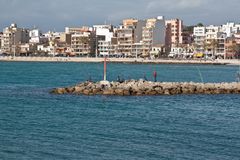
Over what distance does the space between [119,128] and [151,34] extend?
117m

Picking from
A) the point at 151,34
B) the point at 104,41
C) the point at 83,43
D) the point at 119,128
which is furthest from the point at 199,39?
the point at 119,128

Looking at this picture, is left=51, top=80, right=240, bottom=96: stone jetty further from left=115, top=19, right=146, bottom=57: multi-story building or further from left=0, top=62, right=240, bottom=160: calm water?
left=115, top=19, right=146, bottom=57: multi-story building

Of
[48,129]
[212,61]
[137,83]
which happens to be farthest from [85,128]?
[212,61]

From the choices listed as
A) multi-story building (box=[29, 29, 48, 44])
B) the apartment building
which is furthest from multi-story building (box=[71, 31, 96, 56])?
multi-story building (box=[29, 29, 48, 44])

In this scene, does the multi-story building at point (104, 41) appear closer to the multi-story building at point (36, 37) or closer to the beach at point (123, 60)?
the beach at point (123, 60)

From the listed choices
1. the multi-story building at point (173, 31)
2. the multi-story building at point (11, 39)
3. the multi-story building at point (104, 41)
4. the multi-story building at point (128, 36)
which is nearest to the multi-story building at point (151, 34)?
the multi-story building at point (128, 36)

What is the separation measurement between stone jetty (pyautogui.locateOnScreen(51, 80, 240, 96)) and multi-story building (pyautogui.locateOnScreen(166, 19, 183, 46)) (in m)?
105

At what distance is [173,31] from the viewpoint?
146000mm

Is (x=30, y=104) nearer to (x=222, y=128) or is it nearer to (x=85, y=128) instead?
(x=85, y=128)

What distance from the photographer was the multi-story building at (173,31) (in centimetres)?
14488

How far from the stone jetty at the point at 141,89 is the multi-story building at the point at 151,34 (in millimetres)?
97778

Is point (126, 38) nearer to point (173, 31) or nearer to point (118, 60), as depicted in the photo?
point (118, 60)

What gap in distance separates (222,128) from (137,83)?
57.2 ft

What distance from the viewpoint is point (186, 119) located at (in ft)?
80.6
